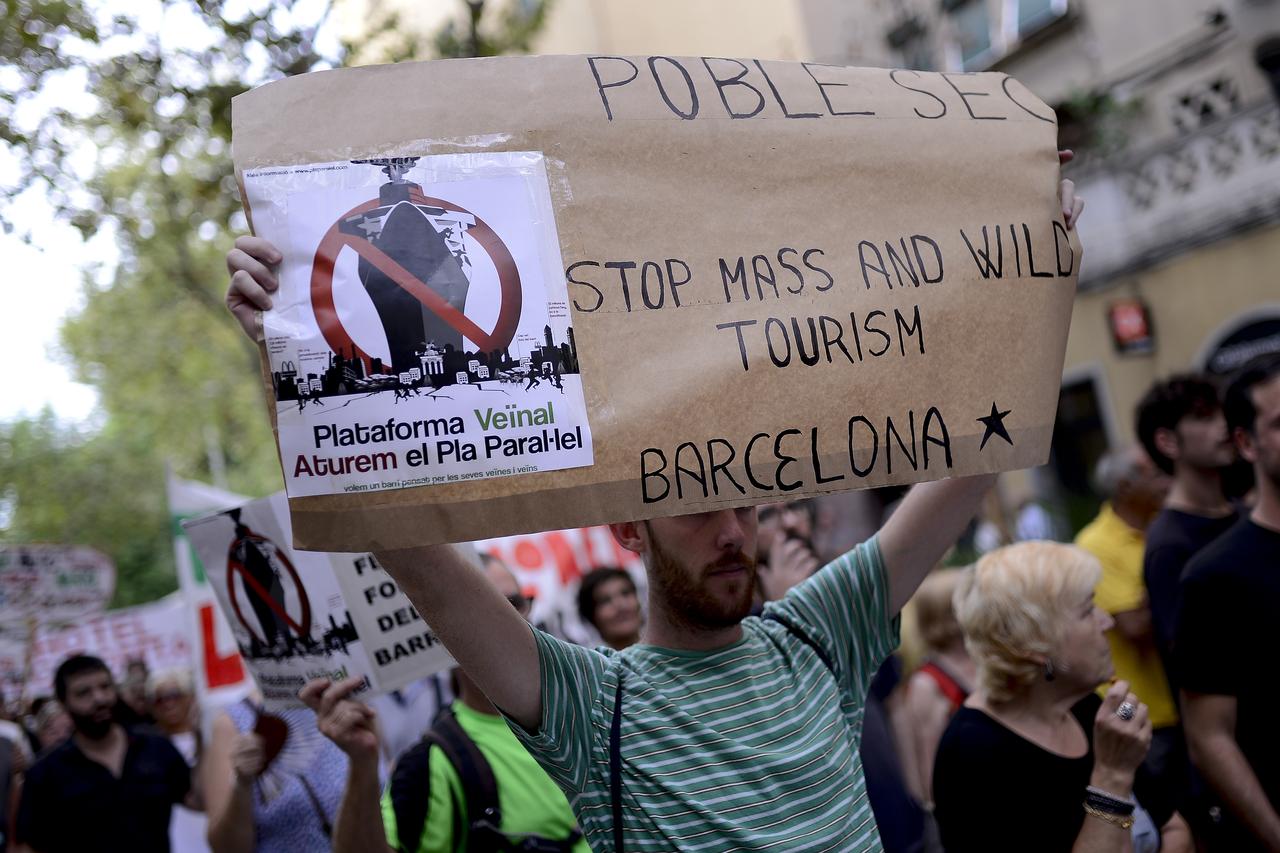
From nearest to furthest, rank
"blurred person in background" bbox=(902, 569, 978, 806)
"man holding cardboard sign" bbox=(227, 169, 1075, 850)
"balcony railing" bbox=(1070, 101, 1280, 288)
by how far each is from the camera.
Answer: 1. "man holding cardboard sign" bbox=(227, 169, 1075, 850)
2. "blurred person in background" bbox=(902, 569, 978, 806)
3. "balcony railing" bbox=(1070, 101, 1280, 288)

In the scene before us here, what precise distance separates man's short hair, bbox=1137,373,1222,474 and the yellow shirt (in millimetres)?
416

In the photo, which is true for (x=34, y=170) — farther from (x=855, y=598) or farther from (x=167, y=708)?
(x=167, y=708)

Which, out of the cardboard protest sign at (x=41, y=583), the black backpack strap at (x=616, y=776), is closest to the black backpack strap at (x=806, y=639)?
the black backpack strap at (x=616, y=776)

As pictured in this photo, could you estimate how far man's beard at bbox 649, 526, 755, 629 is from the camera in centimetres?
225

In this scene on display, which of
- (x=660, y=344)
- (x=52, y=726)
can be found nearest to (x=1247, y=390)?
(x=660, y=344)

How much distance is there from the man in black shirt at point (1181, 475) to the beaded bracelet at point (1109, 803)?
4.26 ft

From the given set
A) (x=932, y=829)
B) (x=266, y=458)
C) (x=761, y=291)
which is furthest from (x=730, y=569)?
(x=266, y=458)

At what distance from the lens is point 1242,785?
118 inches

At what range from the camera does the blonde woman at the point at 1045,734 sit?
2568 millimetres

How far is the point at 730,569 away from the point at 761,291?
549 mm

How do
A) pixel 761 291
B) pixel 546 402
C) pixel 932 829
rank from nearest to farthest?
pixel 546 402
pixel 761 291
pixel 932 829

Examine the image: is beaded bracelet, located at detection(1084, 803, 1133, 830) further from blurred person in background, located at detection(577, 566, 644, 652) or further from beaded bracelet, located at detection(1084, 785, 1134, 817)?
blurred person in background, located at detection(577, 566, 644, 652)

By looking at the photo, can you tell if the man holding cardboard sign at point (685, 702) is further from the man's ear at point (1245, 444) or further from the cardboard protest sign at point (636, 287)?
the man's ear at point (1245, 444)

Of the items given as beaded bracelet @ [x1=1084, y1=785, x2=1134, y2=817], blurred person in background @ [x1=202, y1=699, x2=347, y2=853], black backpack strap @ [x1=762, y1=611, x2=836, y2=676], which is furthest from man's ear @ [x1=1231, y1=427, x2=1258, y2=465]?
blurred person in background @ [x1=202, y1=699, x2=347, y2=853]
